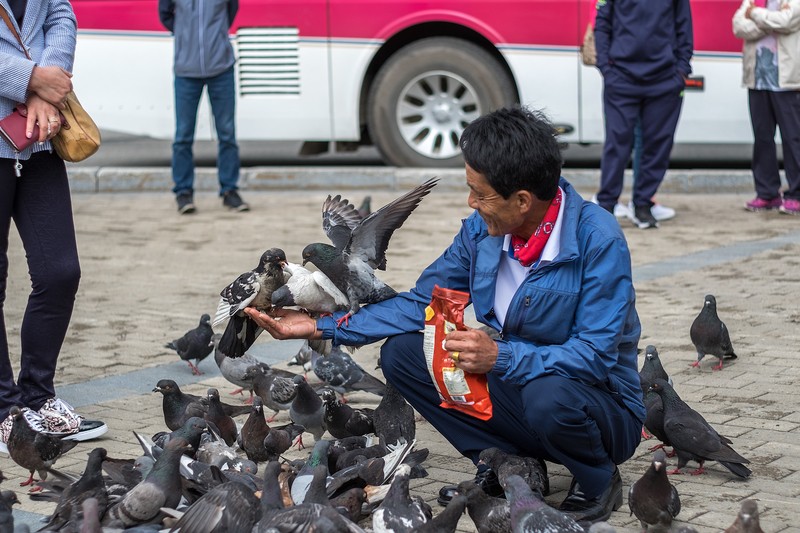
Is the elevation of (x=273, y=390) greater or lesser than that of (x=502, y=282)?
lesser

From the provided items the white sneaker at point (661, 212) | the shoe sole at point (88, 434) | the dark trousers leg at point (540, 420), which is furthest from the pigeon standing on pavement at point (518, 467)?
the white sneaker at point (661, 212)

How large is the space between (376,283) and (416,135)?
7.49 metres

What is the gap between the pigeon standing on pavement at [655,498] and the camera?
4.35 metres

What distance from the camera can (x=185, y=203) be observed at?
471 inches

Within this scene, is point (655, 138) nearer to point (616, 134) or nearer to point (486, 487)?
point (616, 134)

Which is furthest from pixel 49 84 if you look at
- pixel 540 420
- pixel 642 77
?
pixel 642 77

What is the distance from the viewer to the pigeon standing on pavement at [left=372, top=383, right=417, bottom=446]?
17.7ft

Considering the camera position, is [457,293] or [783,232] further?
[783,232]

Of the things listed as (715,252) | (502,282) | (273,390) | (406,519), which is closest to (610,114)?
(715,252)

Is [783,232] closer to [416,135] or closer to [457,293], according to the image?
[416,135]

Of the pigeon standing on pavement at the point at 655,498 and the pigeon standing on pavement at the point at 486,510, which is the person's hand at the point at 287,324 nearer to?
the pigeon standing on pavement at the point at 486,510

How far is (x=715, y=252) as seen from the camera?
375 inches

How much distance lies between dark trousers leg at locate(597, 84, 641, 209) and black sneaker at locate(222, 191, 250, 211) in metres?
3.55

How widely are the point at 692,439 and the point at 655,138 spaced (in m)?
5.96
